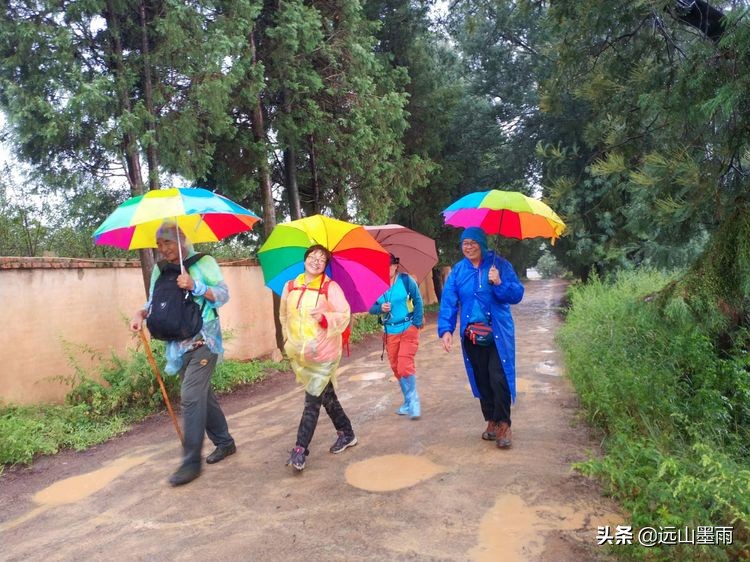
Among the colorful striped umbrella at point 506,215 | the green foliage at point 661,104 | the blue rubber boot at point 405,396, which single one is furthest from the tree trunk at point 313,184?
the colorful striped umbrella at point 506,215

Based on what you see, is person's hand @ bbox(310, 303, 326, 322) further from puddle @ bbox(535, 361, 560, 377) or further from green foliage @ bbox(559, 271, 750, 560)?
puddle @ bbox(535, 361, 560, 377)

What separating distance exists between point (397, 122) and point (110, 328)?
25.9 feet

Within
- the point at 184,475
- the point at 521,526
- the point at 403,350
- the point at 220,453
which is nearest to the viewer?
the point at 521,526

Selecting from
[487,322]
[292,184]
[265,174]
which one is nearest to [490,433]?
[487,322]

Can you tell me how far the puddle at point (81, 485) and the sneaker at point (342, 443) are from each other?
1793 mm

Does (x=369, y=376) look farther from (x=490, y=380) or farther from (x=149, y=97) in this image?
(x=149, y=97)

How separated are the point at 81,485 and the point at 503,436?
3.51 meters

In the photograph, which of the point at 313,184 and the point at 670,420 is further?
the point at 313,184

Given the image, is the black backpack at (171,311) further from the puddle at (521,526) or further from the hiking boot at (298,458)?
the puddle at (521,526)

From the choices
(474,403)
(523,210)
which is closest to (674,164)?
(523,210)

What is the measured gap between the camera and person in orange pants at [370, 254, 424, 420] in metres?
5.47

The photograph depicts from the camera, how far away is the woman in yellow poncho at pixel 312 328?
13.3 feet

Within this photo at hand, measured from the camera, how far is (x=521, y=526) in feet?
10.1

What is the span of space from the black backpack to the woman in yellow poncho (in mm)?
699
